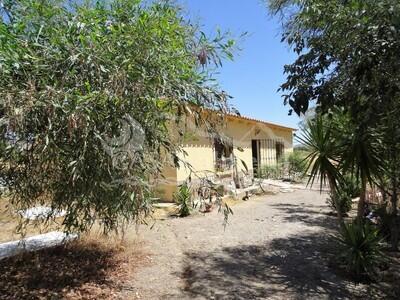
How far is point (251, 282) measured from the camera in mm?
5582

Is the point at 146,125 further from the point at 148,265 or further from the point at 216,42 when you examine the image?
the point at 148,265

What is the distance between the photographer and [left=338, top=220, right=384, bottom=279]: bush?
230 inches

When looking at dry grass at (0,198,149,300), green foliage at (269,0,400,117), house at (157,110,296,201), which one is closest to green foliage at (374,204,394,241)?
house at (157,110,296,201)

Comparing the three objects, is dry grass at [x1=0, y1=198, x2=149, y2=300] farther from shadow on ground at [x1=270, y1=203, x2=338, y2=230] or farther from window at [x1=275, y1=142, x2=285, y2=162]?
window at [x1=275, y1=142, x2=285, y2=162]

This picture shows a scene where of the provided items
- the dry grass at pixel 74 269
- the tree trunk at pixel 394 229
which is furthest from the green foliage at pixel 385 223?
the dry grass at pixel 74 269

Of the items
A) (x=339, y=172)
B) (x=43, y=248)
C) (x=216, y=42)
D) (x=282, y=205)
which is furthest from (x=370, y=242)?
(x=282, y=205)

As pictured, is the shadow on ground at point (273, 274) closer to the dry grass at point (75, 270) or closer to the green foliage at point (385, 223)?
the dry grass at point (75, 270)

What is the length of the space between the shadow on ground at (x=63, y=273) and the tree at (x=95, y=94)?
153 centimetres

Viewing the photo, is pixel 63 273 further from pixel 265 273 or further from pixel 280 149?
pixel 280 149

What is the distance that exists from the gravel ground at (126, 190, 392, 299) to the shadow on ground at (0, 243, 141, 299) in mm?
559

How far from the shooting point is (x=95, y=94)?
303 cm

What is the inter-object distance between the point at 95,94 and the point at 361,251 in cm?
505

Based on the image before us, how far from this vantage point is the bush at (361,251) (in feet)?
19.1

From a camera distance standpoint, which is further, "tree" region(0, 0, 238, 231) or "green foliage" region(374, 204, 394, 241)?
"green foliage" region(374, 204, 394, 241)
